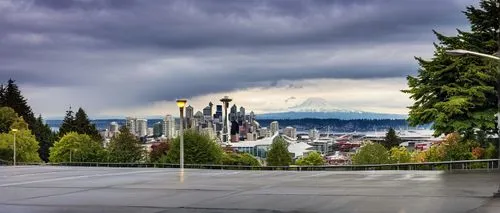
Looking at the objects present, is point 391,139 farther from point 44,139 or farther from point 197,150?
point 197,150

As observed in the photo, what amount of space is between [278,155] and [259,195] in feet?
286

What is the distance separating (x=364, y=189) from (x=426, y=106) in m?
17.1

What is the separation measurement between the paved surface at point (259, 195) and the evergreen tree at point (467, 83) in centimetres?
942

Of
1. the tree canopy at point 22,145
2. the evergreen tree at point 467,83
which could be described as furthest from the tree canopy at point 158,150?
the evergreen tree at point 467,83

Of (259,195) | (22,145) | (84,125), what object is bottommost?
(259,195)

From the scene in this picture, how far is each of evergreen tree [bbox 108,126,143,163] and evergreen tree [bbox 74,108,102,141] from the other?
42950 millimetres

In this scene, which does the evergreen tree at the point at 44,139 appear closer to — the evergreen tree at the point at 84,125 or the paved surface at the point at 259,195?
the evergreen tree at the point at 84,125

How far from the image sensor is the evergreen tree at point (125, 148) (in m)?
110

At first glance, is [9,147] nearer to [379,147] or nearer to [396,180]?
[379,147]

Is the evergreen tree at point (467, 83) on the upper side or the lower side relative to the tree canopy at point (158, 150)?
upper

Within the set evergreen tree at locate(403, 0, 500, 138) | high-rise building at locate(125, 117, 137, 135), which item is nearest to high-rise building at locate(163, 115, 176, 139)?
high-rise building at locate(125, 117, 137, 135)

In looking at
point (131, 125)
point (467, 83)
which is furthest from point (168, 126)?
point (467, 83)

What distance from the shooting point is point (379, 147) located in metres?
103

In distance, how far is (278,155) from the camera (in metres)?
107
